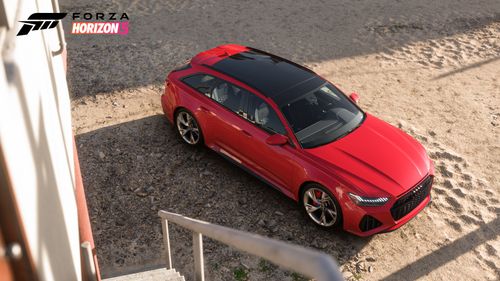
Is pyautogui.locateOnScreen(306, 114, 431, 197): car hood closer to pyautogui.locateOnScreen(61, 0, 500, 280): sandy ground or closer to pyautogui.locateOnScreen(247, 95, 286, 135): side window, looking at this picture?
pyautogui.locateOnScreen(247, 95, 286, 135): side window

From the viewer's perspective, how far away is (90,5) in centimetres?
1330

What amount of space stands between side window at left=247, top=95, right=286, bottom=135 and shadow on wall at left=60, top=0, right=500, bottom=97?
11.9 ft

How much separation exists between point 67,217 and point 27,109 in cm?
115

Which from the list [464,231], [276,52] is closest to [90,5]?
[276,52]

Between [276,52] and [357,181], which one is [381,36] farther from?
[357,181]

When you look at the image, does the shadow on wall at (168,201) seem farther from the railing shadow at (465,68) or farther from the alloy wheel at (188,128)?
the railing shadow at (465,68)

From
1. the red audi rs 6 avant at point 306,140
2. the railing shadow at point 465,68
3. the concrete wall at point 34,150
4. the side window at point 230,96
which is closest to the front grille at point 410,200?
the red audi rs 6 avant at point 306,140

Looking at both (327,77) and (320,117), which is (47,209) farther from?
(327,77)

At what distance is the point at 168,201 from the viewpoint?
7.31m

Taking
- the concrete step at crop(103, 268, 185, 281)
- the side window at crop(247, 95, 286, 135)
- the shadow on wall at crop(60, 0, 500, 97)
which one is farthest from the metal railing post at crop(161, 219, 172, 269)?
the shadow on wall at crop(60, 0, 500, 97)

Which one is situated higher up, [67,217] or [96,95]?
[67,217]

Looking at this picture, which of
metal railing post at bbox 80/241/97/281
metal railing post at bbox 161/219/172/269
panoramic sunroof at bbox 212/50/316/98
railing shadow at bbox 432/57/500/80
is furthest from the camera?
railing shadow at bbox 432/57/500/80

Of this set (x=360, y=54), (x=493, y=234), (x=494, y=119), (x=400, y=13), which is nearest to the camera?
(x=493, y=234)

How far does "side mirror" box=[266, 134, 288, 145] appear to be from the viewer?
6676 millimetres
